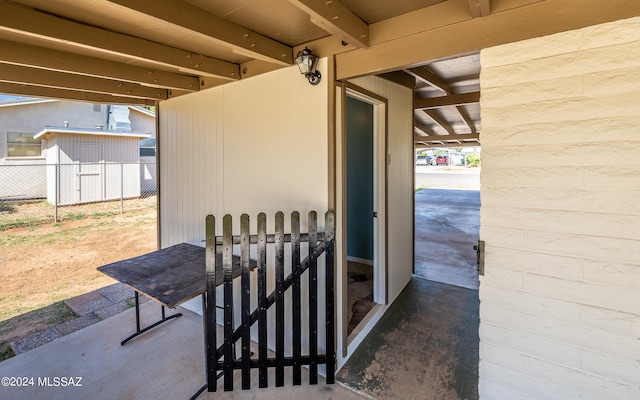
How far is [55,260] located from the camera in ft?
16.0

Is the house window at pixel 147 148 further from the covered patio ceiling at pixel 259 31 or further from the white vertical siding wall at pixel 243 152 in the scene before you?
the covered patio ceiling at pixel 259 31

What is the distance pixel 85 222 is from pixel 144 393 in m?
7.16

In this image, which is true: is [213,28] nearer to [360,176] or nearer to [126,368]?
[126,368]

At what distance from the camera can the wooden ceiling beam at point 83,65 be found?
207 centimetres

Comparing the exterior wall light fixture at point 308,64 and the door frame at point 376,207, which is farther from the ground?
the exterior wall light fixture at point 308,64

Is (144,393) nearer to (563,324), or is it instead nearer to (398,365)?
(398,365)

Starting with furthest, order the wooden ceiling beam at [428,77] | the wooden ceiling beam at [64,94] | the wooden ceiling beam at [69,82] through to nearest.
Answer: the wooden ceiling beam at [428,77] → the wooden ceiling beam at [64,94] → the wooden ceiling beam at [69,82]

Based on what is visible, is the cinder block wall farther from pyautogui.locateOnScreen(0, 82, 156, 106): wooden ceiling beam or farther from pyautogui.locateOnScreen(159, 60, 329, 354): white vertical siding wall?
pyautogui.locateOnScreen(0, 82, 156, 106): wooden ceiling beam

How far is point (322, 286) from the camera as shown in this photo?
90.4 inches

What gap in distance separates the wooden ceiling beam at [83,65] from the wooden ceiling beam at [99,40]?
0.51m

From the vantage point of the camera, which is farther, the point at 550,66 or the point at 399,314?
the point at 399,314

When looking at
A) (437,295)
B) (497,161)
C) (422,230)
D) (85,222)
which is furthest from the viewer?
(85,222)

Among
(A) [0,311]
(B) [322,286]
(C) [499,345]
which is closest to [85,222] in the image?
(A) [0,311]

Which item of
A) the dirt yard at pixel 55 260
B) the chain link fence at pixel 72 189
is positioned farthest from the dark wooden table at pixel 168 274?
the chain link fence at pixel 72 189
